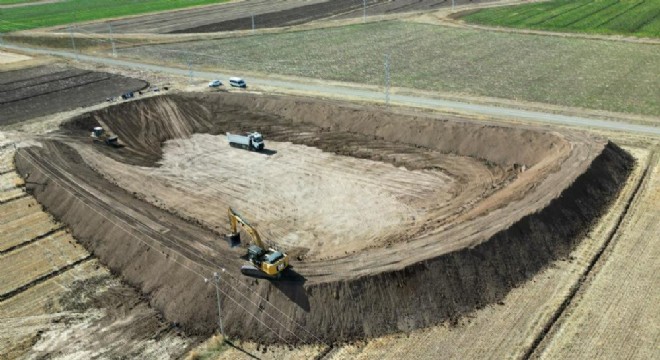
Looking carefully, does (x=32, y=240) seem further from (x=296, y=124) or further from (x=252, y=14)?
(x=252, y=14)

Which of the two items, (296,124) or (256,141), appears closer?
(256,141)

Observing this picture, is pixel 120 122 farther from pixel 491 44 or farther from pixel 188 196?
pixel 491 44

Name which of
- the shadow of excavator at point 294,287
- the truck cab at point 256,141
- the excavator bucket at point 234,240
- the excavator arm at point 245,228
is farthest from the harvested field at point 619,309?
the truck cab at point 256,141

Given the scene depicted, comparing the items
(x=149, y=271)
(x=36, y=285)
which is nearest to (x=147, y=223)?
(x=149, y=271)

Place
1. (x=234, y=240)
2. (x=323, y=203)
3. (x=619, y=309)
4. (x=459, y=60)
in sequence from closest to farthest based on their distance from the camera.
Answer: (x=619, y=309) < (x=234, y=240) < (x=323, y=203) < (x=459, y=60)

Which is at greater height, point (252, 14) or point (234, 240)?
point (252, 14)

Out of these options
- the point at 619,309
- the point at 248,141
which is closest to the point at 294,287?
the point at 619,309
